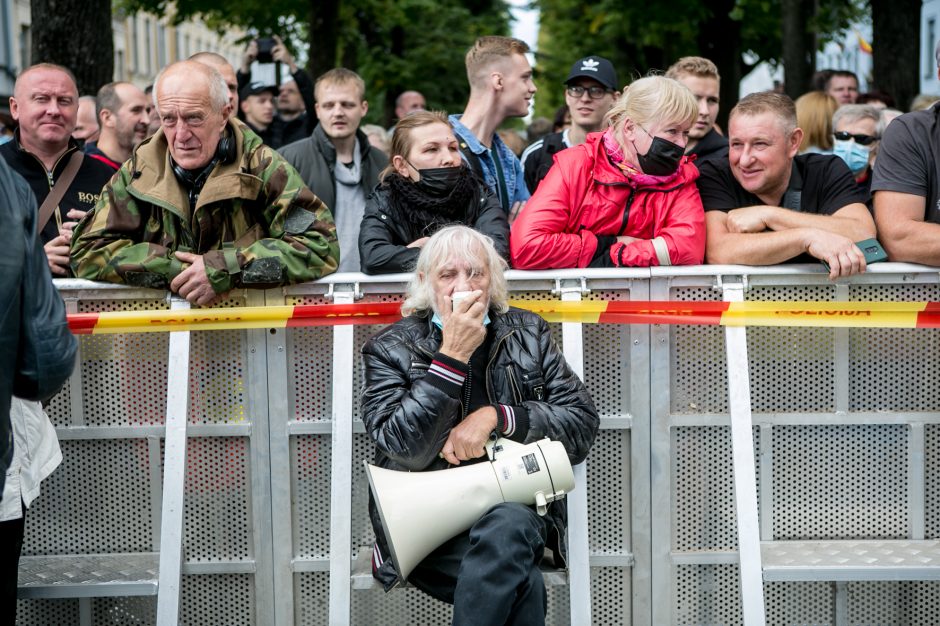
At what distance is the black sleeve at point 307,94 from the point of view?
379 inches

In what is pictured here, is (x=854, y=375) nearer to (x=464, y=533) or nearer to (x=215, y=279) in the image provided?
(x=464, y=533)

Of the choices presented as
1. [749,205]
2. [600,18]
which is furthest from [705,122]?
[600,18]

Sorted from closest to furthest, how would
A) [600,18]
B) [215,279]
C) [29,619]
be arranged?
[215,279], [29,619], [600,18]

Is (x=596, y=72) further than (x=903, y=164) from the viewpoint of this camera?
Yes

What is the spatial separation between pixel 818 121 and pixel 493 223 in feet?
12.2

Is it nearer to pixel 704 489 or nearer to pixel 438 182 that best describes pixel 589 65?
pixel 438 182

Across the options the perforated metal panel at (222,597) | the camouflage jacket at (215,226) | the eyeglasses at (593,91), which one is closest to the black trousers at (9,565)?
the perforated metal panel at (222,597)

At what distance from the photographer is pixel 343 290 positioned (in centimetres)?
486

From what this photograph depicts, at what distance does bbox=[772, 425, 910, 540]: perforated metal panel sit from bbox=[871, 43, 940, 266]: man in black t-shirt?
80cm

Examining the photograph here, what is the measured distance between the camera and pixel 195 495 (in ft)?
16.1

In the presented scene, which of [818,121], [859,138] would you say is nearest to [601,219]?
[859,138]

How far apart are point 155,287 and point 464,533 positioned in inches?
64.6

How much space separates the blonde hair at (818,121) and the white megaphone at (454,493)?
4.54 meters

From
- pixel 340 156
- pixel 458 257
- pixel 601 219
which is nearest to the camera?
pixel 458 257
